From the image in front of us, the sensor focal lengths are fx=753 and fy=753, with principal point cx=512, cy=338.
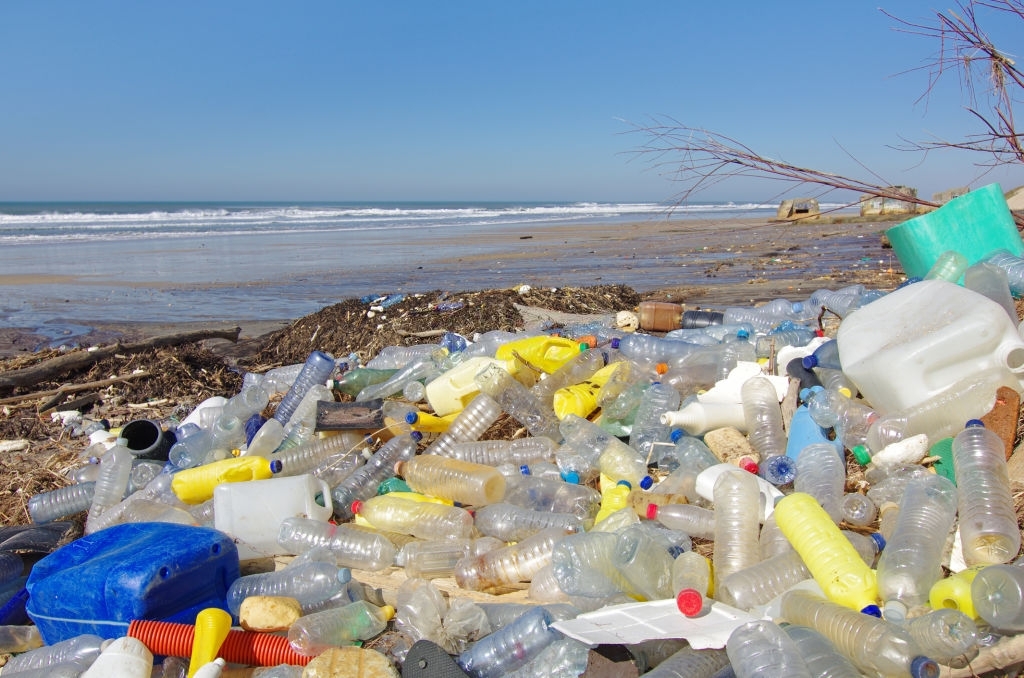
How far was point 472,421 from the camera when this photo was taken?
4305 millimetres

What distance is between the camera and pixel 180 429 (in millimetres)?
4949

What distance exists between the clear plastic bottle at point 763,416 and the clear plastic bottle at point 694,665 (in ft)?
5.13

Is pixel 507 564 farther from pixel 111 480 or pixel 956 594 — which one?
pixel 111 480

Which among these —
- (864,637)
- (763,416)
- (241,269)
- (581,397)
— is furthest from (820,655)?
(241,269)

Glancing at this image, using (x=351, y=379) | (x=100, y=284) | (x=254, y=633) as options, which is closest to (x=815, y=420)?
(x=254, y=633)

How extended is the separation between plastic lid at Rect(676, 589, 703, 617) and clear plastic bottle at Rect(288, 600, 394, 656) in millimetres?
1148

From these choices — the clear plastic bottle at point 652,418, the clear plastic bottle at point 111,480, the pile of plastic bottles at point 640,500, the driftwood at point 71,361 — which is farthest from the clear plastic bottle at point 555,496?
the driftwood at point 71,361

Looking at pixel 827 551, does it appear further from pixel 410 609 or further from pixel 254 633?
pixel 254 633

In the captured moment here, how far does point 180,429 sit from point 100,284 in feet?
37.9

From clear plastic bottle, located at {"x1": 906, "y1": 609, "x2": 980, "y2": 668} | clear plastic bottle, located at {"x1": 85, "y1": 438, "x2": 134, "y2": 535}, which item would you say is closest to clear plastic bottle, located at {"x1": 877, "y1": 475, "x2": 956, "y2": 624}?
clear plastic bottle, located at {"x1": 906, "y1": 609, "x2": 980, "y2": 668}

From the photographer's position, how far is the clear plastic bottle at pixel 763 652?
6.39 feet

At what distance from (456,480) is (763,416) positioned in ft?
5.07

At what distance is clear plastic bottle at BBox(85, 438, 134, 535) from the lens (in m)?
4.32

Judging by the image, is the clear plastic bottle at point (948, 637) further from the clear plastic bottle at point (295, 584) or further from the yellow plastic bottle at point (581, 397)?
the yellow plastic bottle at point (581, 397)
